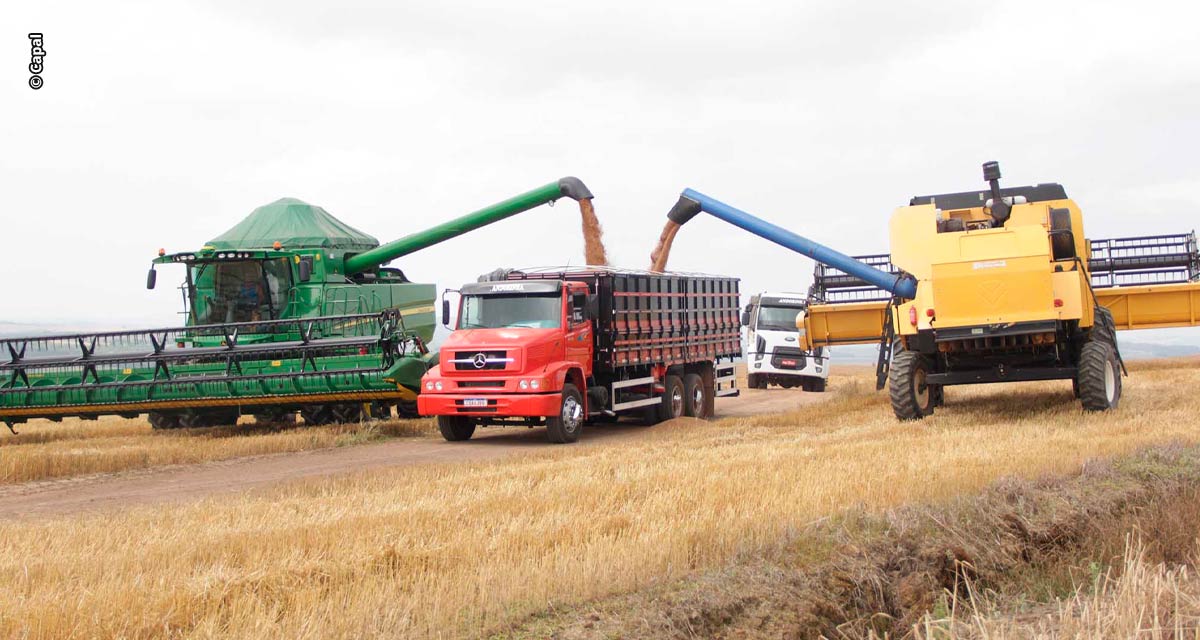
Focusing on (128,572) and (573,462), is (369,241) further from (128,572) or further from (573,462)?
(128,572)

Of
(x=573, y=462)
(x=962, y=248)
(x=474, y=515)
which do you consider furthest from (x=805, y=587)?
(x=962, y=248)

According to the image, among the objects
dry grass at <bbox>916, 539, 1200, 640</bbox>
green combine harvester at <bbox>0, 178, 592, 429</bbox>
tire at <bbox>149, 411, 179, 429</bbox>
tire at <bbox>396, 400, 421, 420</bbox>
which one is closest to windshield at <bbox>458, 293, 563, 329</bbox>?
green combine harvester at <bbox>0, 178, 592, 429</bbox>

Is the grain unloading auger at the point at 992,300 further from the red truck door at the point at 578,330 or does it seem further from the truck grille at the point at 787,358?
the truck grille at the point at 787,358

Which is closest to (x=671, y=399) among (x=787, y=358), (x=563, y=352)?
(x=563, y=352)

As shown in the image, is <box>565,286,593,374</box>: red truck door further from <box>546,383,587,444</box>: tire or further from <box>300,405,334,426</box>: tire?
<box>300,405,334,426</box>: tire

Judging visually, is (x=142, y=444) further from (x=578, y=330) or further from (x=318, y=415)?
(x=578, y=330)

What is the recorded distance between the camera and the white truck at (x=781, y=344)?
1153 inches

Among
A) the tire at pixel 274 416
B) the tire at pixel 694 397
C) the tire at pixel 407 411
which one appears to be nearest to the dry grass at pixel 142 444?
the tire at pixel 274 416

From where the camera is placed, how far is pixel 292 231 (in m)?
23.5

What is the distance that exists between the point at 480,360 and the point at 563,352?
1225mm

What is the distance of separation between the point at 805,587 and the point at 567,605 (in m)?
1.14

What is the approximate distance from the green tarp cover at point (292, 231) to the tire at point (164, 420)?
3.95m

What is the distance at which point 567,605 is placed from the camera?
5.57 m

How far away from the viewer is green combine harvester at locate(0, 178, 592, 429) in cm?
1773
